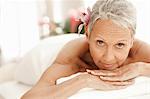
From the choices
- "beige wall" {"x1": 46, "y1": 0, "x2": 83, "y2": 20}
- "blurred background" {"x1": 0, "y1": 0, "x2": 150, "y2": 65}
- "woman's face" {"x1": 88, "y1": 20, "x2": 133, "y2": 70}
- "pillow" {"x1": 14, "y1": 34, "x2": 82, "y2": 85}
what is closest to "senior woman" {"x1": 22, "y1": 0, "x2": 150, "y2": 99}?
"woman's face" {"x1": 88, "y1": 20, "x2": 133, "y2": 70}

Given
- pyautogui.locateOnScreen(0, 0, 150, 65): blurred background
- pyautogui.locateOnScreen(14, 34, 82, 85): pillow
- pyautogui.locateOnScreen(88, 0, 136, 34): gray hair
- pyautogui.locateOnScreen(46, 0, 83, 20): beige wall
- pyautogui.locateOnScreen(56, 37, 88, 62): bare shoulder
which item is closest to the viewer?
pyautogui.locateOnScreen(88, 0, 136, 34): gray hair

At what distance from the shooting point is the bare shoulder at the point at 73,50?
63.7 inches

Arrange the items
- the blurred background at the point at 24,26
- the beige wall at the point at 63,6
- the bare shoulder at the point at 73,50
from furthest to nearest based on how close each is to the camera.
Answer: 1. the beige wall at the point at 63,6
2. the blurred background at the point at 24,26
3. the bare shoulder at the point at 73,50

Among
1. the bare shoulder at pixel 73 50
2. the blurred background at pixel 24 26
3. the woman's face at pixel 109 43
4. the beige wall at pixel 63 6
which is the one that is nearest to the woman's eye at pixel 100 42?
the woman's face at pixel 109 43

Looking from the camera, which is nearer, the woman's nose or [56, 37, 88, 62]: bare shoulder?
the woman's nose

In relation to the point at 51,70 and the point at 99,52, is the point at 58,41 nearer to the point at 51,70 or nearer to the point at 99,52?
the point at 51,70

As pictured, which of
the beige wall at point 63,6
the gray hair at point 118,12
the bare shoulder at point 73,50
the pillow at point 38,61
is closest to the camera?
the gray hair at point 118,12

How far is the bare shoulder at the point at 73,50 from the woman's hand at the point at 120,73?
222 mm

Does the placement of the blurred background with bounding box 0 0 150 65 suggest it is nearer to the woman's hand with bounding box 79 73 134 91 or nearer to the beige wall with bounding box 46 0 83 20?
the beige wall with bounding box 46 0 83 20

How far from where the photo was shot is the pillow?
1931 millimetres

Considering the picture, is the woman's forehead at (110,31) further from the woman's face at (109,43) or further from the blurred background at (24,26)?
the blurred background at (24,26)

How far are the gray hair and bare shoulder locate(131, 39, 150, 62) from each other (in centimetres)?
28

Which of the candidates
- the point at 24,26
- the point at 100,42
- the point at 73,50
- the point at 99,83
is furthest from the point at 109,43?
the point at 24,26

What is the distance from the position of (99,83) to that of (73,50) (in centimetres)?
28
